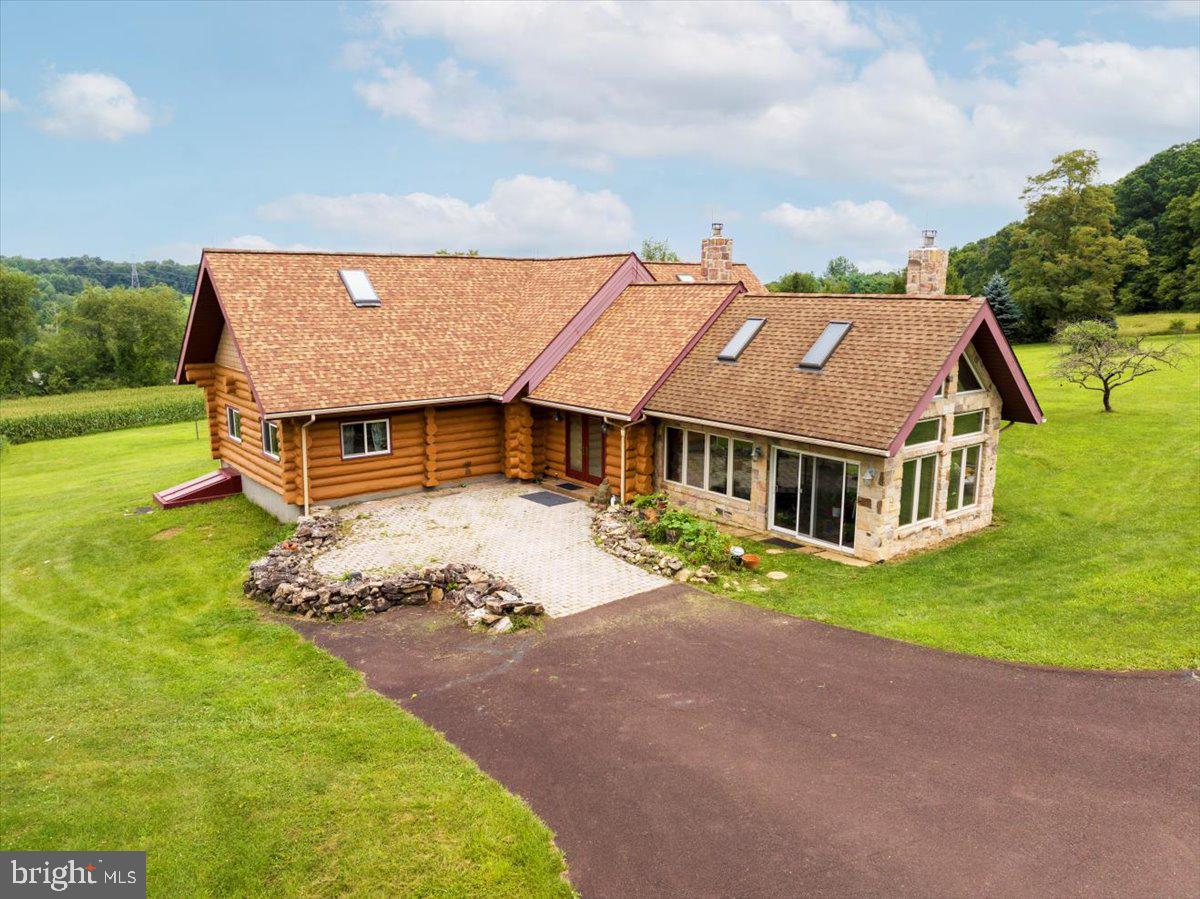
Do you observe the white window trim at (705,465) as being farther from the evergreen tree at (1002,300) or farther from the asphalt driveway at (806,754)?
the evergreen tree at (1002,300)

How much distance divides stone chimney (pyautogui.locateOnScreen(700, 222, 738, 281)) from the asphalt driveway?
1441 centimetres

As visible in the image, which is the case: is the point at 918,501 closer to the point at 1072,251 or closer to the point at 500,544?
the point at 500,544

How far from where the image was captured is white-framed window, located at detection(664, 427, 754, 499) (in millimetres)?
19094

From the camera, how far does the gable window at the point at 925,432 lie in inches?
659

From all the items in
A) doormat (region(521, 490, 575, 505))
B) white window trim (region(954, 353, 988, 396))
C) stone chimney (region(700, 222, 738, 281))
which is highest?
stone chimney (region(700, 222, 738, 281))

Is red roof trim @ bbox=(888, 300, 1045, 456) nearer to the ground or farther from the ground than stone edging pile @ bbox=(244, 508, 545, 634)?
farther from the ground

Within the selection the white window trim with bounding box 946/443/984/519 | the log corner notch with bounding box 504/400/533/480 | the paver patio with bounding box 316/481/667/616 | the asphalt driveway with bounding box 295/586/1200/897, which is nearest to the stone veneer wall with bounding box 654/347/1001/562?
the white window trim with bounding box 946/443/984/519

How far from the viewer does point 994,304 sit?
5588cm

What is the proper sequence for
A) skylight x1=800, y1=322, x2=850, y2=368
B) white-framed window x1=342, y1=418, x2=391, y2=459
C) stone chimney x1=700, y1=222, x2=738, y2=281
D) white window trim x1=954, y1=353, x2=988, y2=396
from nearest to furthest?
white window trim x1=954, y1=353, x2=988, y2=396 < skylight x1=800, y1=322, x2=850, y2=368 < white-framed window x1=342, y1=418, x2=391, y2=459 < stone chimney x1=700, y1=222, x2=738, y2=281

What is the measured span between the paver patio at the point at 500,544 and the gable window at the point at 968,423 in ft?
25.9

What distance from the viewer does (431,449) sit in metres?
22.6

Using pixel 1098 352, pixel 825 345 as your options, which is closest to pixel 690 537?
pixel 825 345

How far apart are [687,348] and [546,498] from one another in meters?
5.78

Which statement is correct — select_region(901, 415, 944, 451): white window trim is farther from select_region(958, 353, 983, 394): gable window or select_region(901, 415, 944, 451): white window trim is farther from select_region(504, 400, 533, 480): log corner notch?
select_region(504, 400, 533, 480): log corner notch
